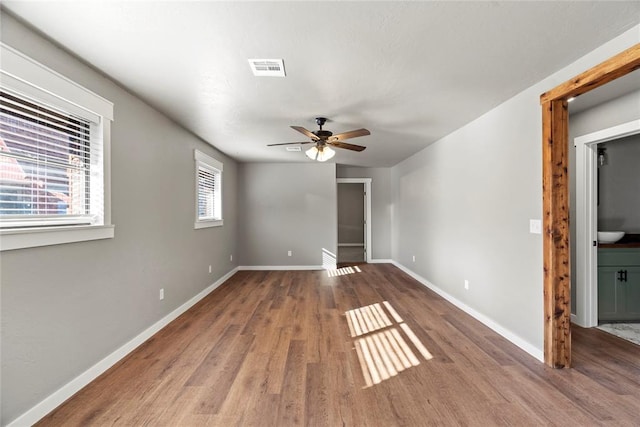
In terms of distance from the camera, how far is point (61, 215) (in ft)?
6.75

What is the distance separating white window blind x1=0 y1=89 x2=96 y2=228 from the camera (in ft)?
5.58

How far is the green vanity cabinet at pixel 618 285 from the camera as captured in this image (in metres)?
3.34

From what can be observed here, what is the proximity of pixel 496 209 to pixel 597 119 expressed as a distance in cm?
142

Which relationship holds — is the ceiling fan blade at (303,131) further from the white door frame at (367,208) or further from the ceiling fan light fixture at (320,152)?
the white door frame at (367,208)

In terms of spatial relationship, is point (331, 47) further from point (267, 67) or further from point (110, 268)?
point (110, 268)

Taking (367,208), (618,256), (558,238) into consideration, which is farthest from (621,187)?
(367,208)

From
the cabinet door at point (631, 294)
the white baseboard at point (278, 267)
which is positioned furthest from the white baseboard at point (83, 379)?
the cabinet door at point (631, 294)

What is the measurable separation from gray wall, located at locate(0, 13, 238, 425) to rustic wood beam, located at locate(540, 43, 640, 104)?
361 cm

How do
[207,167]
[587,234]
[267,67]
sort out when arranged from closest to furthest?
[267,67]
[587,234]
[207,167]

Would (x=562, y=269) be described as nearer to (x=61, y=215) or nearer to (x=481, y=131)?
(x=481, y=131)

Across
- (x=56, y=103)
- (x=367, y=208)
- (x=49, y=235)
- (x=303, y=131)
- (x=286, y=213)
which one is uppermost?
(x=303, y=131)

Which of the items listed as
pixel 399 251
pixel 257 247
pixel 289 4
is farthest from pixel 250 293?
pixel 289 4

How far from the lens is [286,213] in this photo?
6.59m

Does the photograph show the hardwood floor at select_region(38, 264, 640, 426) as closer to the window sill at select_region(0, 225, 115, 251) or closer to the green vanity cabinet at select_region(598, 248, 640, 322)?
the green vanity cabinet at select_region(598, 248, 640, 322)
